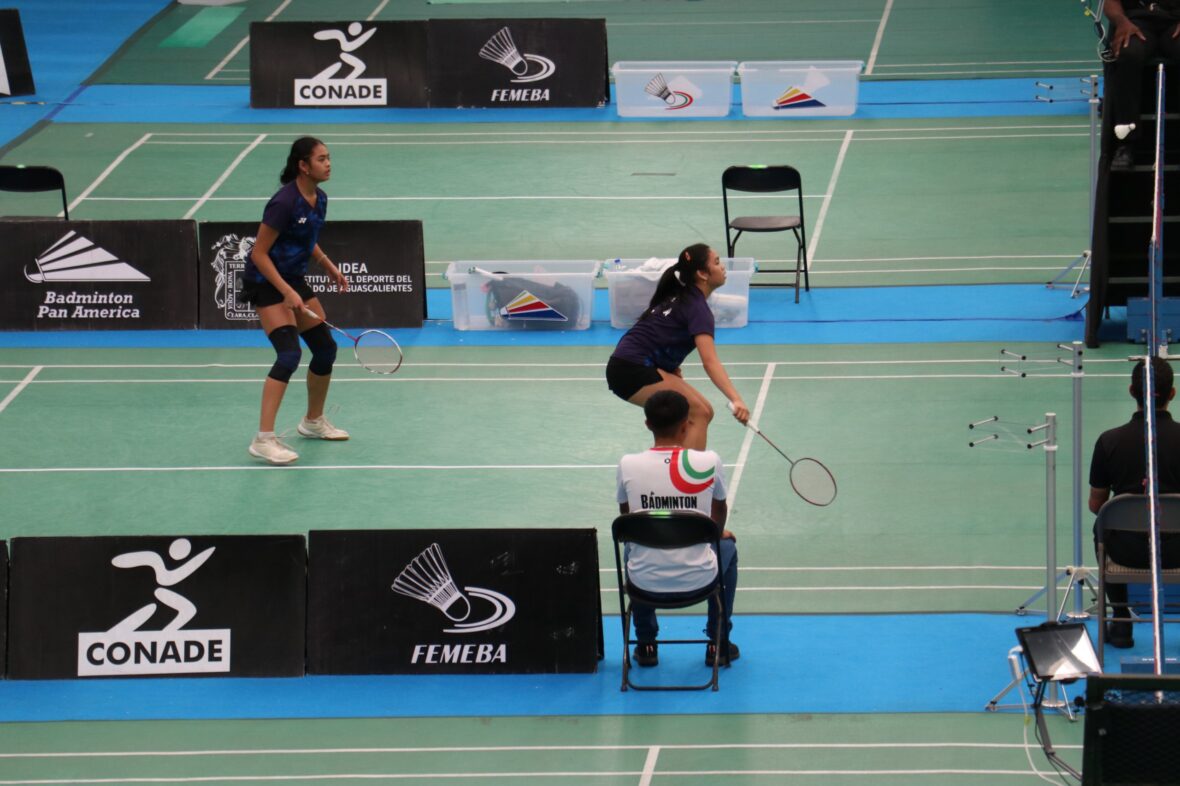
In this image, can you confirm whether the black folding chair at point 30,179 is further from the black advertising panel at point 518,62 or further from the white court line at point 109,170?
the black advertising panel at point 518,62

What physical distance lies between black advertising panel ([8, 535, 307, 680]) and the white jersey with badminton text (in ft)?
5.31

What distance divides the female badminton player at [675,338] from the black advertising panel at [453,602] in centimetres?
123

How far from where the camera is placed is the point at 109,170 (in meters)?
18.6

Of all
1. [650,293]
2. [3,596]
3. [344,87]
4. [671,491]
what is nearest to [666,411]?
[671,491]

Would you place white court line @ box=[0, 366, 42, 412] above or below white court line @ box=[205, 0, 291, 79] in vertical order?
below

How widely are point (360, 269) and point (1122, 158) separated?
569 centimetres

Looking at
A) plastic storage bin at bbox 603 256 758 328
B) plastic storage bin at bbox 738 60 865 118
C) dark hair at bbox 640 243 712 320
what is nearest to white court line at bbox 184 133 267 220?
plastic storage bin at bbox 603 256 758 328

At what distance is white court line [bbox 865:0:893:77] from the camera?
870 inches

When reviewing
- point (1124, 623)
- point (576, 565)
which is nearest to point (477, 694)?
point (576, 565)

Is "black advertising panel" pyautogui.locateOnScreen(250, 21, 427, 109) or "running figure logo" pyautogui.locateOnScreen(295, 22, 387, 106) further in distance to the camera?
"running figure logo" pyautogui.locateOnScreen(295, 22, 387, 106)

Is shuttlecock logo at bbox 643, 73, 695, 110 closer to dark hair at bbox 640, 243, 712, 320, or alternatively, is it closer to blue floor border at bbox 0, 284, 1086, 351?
blue floor border at bbox 0, 284, 1086, 351

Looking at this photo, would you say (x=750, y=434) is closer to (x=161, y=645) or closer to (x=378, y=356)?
(x=378, y=356)

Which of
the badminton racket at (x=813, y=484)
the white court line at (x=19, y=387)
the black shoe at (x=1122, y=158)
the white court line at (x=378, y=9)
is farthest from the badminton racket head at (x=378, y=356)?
the white court line at (x=378, y=9)

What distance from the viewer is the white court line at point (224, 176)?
17172 millimetres
